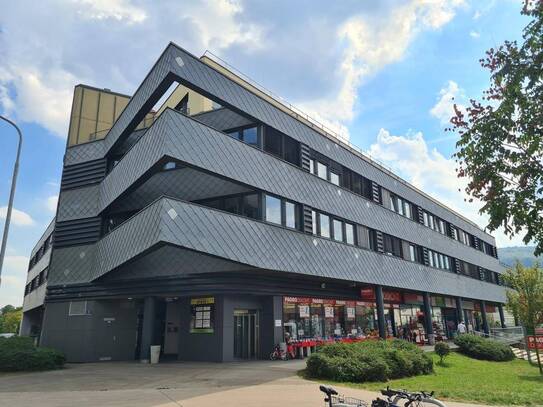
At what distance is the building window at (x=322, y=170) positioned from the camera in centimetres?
2529

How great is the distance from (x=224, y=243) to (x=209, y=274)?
8.18 feet

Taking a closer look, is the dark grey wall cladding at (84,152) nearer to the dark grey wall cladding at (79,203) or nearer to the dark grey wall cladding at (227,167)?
the dark grey wall cladding at (79,203)

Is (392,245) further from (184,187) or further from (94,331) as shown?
(94,331)

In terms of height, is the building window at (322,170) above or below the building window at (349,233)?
above

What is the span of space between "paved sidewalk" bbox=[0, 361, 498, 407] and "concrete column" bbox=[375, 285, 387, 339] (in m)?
10.9

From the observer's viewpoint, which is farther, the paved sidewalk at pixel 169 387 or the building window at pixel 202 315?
the building window at pixel 202 315

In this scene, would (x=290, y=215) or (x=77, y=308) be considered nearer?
(x=290, y=215)

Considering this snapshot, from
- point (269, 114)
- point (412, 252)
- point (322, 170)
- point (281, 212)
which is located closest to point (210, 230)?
point (281, 212)

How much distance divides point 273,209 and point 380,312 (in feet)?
37.8

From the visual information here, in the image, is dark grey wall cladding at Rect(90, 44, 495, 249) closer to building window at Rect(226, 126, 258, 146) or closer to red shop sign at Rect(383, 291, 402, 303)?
building window at Rect(226, 126, 258, 146)

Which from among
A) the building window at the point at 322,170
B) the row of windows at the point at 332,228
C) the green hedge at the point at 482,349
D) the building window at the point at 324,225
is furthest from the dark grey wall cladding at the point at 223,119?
the green hedge at the point at 482,349

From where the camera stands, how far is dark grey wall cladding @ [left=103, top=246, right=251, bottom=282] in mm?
18969

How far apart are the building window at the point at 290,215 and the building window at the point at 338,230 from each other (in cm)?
373

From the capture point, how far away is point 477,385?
1354 centimetres
